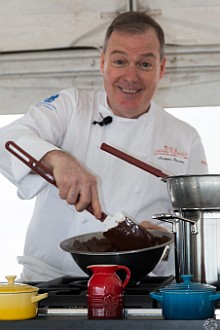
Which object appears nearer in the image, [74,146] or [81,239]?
[81,239]

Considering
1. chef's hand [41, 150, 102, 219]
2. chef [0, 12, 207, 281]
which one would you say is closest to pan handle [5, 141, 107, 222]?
chef's hand [41, 150, 102, 219]

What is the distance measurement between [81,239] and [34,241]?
90 centimetres

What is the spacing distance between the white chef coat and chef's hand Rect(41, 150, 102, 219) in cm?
62

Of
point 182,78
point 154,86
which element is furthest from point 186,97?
point 154,86

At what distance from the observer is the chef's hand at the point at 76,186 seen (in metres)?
1.96

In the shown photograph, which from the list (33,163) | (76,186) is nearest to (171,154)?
(33,163)

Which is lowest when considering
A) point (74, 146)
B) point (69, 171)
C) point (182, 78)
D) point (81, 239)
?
point (81, 239)

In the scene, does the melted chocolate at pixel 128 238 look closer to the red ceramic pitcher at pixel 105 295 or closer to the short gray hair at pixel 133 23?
the red ceramic pitcher at pixel 105 295

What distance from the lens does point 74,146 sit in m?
3.08

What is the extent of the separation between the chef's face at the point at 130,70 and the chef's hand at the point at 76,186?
1.07 metres

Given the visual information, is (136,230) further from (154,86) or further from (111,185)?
(154,86)

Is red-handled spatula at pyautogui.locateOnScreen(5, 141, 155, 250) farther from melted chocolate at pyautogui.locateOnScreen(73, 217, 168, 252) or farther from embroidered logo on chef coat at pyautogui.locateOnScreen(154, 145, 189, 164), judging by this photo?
embroidered logo on chef coat at pyautogui.locateOnScreen(154, 145, 189, 164)

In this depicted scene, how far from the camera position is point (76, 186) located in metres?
1.98

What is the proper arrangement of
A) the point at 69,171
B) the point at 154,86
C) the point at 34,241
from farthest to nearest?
the point at 154,86 < the point at 34,241 < the point at 69,171
